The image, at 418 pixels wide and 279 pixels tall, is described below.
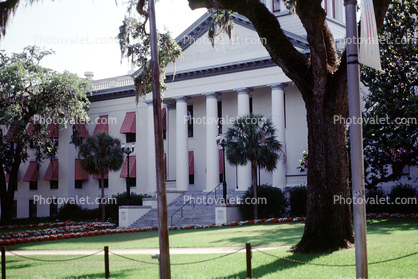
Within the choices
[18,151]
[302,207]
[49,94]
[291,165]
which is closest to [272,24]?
[302,207]

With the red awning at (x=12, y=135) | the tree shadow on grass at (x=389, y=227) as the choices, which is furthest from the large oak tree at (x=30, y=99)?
the tree shadow on grass at (x=389, y=227)

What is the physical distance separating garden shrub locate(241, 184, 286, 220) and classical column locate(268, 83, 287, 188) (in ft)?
10.6

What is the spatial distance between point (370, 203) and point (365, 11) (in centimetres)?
2635

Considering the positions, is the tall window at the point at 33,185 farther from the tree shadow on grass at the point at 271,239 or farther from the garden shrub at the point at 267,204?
the tree shadow on grass at the point at 271,239

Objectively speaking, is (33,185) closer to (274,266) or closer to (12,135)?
(12,135)

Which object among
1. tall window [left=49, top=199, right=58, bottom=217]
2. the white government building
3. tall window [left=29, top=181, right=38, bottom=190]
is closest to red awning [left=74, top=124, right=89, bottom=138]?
the white government building

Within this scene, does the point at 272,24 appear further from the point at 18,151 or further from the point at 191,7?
the point at 18,151

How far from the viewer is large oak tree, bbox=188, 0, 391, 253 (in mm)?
13078

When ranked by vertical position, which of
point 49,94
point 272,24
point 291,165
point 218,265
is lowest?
point 218,265

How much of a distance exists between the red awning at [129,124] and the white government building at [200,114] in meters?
0.09

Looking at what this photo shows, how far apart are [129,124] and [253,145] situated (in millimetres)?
17923

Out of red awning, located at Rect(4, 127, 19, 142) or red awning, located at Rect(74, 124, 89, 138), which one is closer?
red awning, located at Rect(4, 127, 19, 142)

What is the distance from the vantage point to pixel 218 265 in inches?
516

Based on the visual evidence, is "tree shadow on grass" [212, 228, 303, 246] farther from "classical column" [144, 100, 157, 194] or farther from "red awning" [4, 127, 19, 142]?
"red awning" [4, 127, 19, 142]
